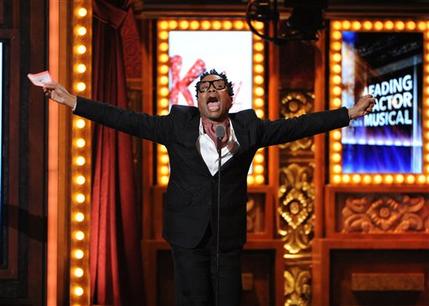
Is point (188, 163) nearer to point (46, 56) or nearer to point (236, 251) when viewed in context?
point (236, 251)

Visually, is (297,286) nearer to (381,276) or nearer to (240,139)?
(381,276)

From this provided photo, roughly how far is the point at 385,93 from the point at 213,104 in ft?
10.2

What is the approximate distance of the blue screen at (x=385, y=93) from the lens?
6.00 meters

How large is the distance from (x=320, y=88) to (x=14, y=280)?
9.28ft

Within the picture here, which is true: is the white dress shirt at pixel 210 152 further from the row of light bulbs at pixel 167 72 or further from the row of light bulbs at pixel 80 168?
the row of light bulbs at pixel 167 72

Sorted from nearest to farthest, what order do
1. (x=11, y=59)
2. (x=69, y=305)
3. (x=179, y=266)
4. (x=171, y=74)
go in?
(x=179, y=266) < (x=11, y=59) < (x=69, y=305) < (x=171, y=74)

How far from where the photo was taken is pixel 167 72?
19.3 ft

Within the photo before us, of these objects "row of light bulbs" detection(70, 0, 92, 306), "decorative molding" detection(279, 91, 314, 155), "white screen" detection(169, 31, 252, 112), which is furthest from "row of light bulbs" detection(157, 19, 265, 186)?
"row of light bulbs" detection(70, 0, 92, 306)

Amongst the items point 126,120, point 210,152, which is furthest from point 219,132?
point 126,120

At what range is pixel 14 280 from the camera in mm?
3902

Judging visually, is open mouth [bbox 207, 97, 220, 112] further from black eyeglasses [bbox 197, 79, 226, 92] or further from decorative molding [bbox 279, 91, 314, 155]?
decorative molding [bbox 279, 91, 314, 155]

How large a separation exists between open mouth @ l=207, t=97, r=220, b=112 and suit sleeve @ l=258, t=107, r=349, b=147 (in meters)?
0.21

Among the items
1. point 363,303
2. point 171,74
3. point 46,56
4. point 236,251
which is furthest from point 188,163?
point 363,303

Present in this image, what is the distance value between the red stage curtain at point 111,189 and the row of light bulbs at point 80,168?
33 centimetres
